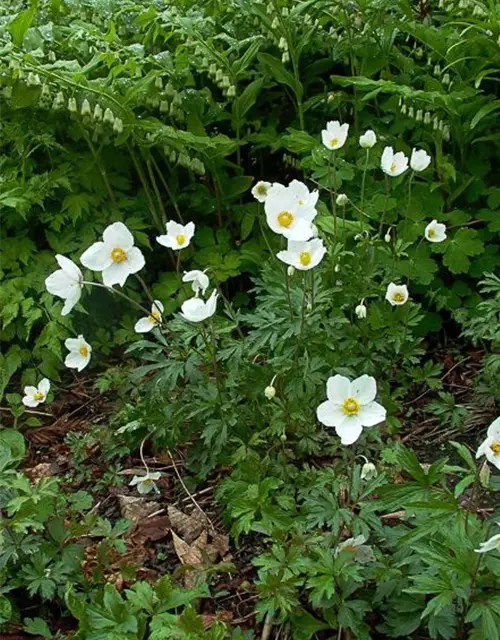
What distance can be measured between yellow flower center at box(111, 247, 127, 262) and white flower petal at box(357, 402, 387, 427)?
2.75 ft

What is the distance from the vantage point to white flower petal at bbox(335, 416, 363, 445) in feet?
6.12

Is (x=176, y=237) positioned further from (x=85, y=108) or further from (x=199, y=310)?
(x=85, y=108)

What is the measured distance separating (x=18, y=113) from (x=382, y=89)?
4.92 feet

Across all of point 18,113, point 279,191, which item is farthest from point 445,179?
point 18,113

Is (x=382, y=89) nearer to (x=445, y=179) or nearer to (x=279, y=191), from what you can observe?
(x=445, y=179)

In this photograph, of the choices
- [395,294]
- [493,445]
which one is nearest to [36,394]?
[395,294]

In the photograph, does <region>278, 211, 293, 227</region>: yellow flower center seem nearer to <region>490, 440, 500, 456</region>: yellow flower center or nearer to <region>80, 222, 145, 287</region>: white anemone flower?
<region>80, 222, 145, 287</region>: white anemone flower

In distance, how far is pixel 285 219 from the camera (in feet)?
7.04

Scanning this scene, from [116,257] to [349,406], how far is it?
0.83m

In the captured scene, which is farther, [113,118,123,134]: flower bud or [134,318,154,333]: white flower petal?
[113,118,123,134]: flower bud

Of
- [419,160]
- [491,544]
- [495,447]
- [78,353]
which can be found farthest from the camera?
[419,160]

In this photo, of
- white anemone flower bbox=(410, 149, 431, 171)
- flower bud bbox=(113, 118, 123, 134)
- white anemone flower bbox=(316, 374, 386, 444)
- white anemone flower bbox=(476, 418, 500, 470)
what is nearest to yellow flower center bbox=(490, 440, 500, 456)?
white anemone flower bbox=(476, 418, 500, 470)

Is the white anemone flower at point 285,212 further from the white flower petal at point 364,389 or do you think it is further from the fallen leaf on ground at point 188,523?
the fallen leaf on ground at point 188,523

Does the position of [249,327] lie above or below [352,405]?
below
